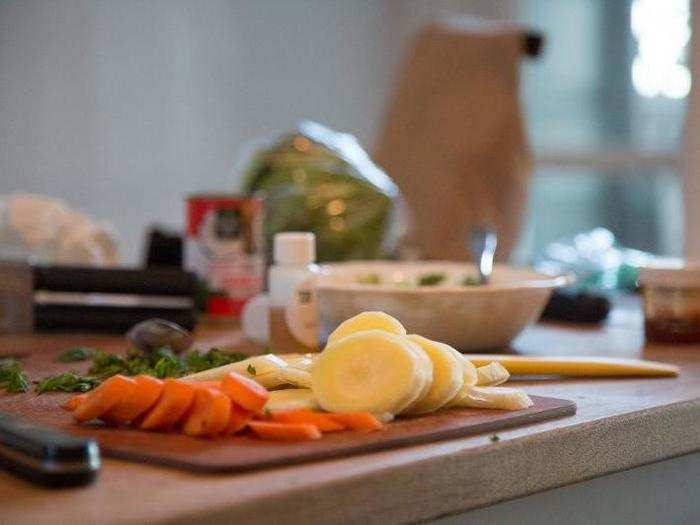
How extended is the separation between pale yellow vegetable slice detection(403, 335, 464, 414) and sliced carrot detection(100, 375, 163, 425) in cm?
18

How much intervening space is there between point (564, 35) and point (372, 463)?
122 inches

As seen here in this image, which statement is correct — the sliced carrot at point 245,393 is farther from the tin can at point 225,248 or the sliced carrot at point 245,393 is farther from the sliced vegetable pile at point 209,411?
the tin can at point 225,248

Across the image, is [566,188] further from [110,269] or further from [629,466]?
[629,466]

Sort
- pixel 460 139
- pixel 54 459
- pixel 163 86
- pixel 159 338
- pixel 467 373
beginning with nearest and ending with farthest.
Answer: pixel 54 459 < pixel 467 373 < pixel 159 338 < pixel 460 139 < pixel 163 86

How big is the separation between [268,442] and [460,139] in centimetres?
194

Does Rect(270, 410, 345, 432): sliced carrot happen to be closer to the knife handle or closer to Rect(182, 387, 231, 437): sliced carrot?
Rect(182, 387, 231, 437): sliced carrot

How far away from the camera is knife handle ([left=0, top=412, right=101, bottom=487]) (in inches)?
23.4


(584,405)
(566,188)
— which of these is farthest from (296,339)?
(566,188)

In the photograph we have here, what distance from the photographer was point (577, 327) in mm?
1512

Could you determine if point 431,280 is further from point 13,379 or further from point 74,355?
point 13,379

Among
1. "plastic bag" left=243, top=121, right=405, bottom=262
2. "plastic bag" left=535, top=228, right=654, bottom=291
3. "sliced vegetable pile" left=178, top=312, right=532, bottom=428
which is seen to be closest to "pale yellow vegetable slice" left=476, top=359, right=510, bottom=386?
"sliced vegetable pile" left=178, top=312, right=532, bottom=428

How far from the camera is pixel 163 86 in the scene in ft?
10.8

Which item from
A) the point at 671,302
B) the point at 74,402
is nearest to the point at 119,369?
the point at 74,402

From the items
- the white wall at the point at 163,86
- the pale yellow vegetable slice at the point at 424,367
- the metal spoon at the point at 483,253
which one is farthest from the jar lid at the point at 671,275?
the white wall at the point at 163,86
